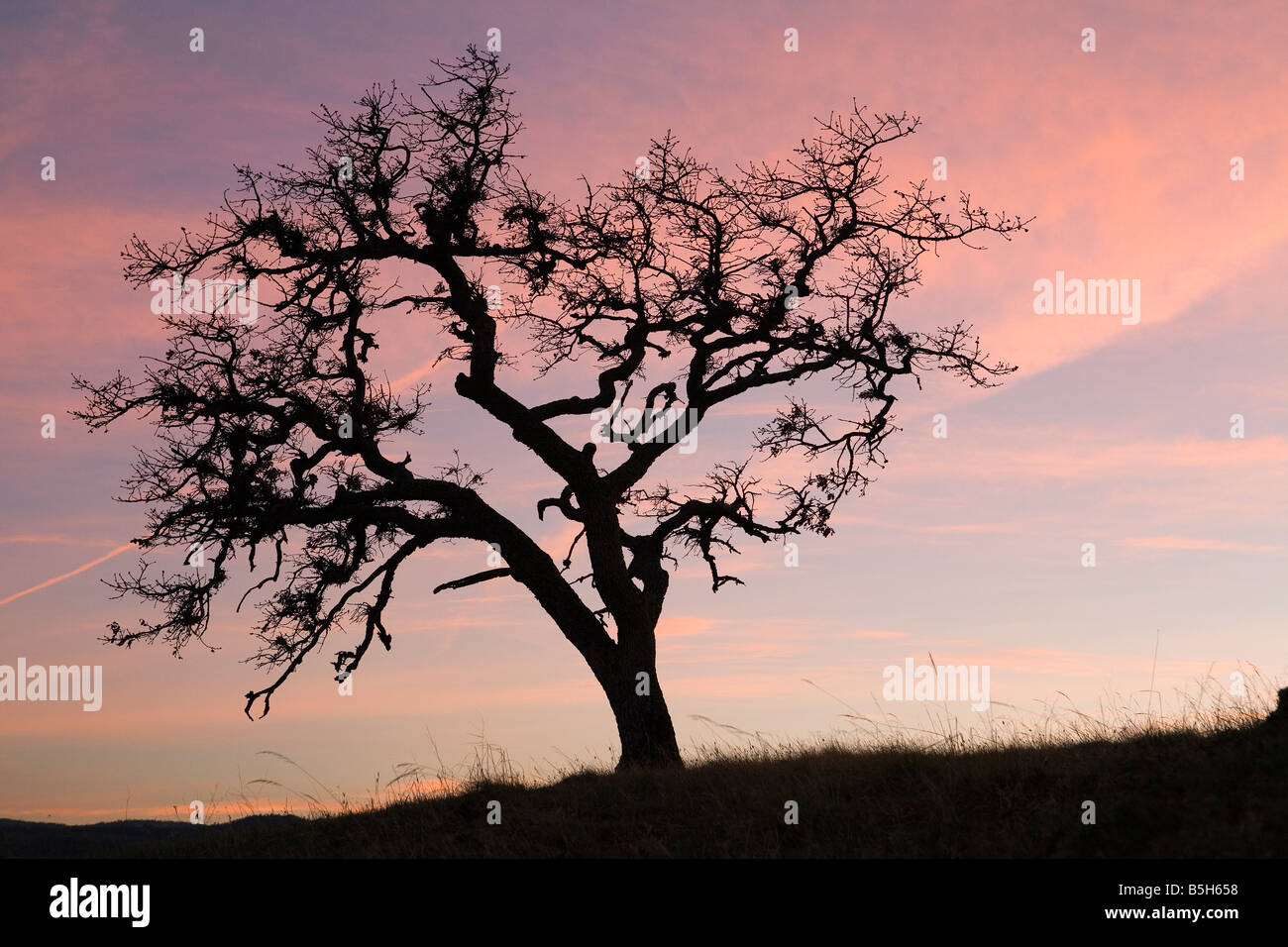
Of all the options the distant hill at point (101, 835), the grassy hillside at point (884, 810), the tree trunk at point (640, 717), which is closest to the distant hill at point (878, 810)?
the grassy hillside at point (884, 810)

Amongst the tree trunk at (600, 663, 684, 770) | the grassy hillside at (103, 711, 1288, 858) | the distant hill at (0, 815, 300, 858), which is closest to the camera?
the grassy hillside at (103, 711, 1288, 858)

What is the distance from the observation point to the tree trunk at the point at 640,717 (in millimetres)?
17203

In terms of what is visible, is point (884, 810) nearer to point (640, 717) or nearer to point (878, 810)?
point (878, 810)

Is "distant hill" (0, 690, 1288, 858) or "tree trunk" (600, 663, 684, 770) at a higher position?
"tree trunk" (600, 663, 684, 770)

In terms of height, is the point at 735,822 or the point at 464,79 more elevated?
the point at 464,79

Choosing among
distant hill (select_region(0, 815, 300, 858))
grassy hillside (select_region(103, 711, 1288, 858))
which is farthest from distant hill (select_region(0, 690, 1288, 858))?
distant hill (select_region(0, 815, 300, 858))

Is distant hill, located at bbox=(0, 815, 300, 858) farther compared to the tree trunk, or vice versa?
the tree trunk

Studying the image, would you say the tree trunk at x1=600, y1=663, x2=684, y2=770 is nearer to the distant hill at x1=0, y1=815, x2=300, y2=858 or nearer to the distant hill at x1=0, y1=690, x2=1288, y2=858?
the distant hill at x1=0, y1=690, x2=1288, y2=858

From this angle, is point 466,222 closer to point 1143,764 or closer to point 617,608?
point 617,608

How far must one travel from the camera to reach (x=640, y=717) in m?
17.3

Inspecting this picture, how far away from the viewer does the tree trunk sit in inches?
677
